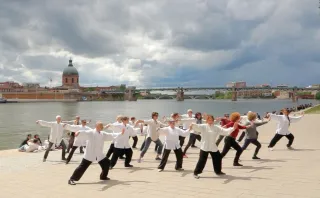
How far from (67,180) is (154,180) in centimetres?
241

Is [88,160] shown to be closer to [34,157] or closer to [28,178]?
[28,178]

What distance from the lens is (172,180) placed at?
10430mm

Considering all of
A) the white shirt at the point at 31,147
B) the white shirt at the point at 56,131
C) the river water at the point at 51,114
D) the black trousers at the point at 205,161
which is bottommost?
the river water at the point at 51,114

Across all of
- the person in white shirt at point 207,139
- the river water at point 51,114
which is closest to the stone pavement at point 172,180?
the person in white shirt at point 207,139

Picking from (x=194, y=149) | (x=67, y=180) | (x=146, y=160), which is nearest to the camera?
(x=67, y=180)

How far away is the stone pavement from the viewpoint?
29.8 feet

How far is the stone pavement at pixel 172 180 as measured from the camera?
29.8 ft

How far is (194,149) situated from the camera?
1719cm

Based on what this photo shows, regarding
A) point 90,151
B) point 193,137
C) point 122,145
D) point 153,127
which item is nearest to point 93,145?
point 90,151

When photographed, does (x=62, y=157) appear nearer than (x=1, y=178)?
No

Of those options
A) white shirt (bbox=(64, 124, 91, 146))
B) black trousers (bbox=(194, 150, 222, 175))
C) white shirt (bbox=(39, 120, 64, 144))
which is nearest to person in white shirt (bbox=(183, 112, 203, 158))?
white shirt (bbox=(64, 124, 91, 146))

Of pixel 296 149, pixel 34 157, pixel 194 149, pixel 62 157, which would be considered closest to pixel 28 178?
pixel 62 157

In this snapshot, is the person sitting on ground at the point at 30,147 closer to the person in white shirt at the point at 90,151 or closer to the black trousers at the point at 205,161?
the person in white shirt at the point at 90,151

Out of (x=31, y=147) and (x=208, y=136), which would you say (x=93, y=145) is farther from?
(x=31, y=147)
